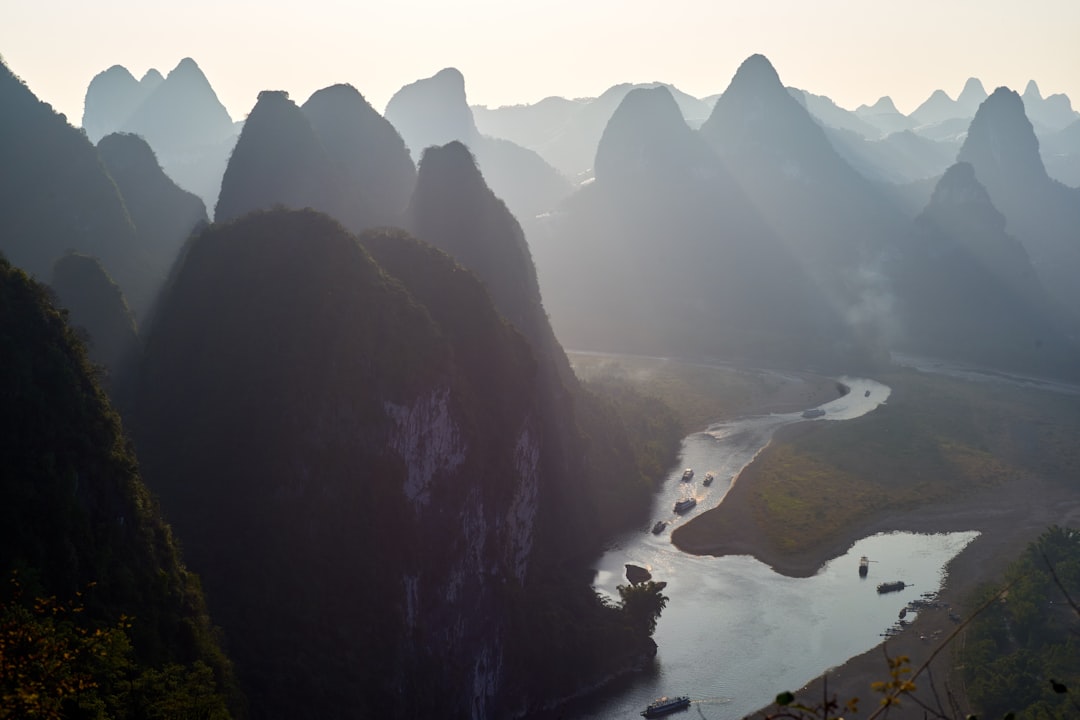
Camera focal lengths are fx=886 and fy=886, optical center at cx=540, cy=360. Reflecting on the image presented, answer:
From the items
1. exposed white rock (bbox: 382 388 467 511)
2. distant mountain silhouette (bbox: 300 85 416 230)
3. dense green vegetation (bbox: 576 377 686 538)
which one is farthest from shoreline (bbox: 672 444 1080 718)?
distant mountain silhouette (bbox: 300 85 416 230)

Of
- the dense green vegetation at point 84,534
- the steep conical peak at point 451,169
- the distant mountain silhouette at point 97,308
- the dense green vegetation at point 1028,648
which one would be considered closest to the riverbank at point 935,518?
the dense green vegetation at point 1028,648

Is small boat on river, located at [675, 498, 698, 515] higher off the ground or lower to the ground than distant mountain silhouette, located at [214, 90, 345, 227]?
lower

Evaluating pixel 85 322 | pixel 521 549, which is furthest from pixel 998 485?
pixel 85 322

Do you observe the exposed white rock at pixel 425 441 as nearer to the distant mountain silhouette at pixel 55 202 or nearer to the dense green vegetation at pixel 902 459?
the dense green vegetation at pixel 902 459

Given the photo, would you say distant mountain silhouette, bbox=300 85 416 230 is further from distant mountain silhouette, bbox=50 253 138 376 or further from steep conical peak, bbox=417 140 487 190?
distant mountain silhouette, bbox=50 253 138 376

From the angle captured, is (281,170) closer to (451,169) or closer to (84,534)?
(451,169)

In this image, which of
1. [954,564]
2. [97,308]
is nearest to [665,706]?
[954,564]
